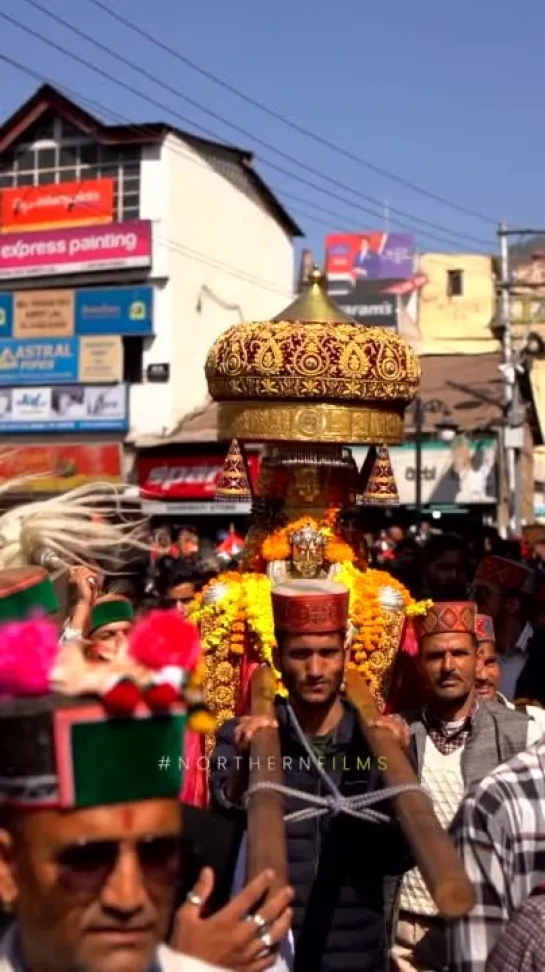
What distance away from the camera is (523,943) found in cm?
243

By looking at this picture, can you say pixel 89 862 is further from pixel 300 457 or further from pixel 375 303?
pixel 375 303

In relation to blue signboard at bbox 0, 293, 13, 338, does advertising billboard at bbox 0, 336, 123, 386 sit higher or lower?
lower

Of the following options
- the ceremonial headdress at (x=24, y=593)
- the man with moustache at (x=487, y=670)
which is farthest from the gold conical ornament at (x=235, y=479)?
the ceremonial headdress at (x=24, y=593)

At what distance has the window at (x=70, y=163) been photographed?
2906 centimetres

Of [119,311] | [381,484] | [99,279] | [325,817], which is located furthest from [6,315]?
[325,817]

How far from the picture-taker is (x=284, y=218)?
35094 mm

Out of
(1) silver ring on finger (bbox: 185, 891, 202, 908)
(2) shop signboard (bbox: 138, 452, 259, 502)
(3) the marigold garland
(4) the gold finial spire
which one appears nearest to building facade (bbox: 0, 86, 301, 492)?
(2) shop signboard (bbox: 138, 452, 259, 502)

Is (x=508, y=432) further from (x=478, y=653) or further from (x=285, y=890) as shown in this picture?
(x=285, y=890)

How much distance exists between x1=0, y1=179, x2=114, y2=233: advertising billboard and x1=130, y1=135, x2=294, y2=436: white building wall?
897 millimetres

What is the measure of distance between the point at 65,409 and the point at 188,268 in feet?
12.7

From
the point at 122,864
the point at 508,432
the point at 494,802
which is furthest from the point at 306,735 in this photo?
the point at 508,432

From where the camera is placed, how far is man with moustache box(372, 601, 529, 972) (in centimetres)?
443

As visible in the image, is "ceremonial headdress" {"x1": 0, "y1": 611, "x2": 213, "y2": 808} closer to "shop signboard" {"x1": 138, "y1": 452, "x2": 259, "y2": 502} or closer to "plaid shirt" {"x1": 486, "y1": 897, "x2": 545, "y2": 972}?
"plaid shirt" {"x1": 486, "y1": 897, "x2": 545, "y2": 972}

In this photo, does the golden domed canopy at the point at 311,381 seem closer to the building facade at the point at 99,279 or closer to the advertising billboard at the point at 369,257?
the building facade at the point at 99,279
